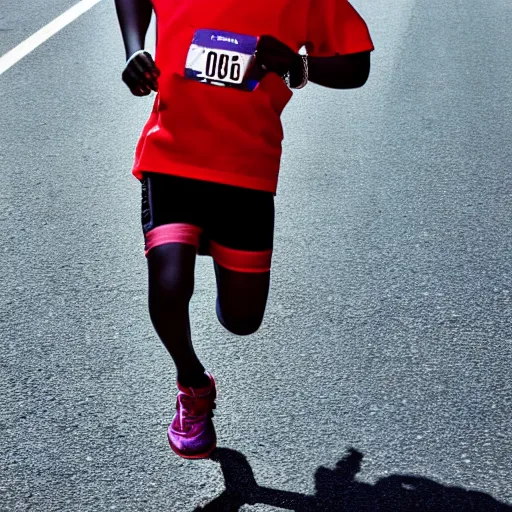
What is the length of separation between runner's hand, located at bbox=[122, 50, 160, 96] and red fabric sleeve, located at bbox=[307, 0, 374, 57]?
50 cm

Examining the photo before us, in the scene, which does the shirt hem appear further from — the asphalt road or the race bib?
the asphalt road

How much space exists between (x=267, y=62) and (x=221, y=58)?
0.44ft

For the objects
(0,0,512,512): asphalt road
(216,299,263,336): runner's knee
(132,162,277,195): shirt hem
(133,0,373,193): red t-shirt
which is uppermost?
(133,0,373,193): red t-shirt

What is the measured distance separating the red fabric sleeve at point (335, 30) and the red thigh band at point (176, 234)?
69cm

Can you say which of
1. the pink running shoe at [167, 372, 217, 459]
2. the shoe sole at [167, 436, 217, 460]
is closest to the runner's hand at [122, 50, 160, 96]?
the pink running shoe at [167, 372, 217, 459]

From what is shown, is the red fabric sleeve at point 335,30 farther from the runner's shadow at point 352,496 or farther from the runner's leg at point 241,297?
the runner's shadow at point 352,496

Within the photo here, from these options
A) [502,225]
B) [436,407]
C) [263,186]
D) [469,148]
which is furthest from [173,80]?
[469,148]

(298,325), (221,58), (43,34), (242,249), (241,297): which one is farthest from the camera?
(43,34)

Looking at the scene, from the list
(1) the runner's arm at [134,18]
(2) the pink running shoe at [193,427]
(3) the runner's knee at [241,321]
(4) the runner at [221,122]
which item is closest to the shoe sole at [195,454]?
(2) the pink running shoe at [193,427]

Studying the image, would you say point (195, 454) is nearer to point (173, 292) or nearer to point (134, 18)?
point (173, 292)

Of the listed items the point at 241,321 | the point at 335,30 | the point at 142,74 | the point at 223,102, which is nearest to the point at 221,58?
the point at 223,102

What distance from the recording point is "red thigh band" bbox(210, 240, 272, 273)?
133 inches

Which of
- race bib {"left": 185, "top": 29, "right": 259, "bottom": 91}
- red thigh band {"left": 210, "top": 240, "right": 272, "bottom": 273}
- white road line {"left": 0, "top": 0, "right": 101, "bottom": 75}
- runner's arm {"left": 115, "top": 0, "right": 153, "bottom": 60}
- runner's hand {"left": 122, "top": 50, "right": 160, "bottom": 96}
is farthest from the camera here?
white road line {"left": 0, "top": 0, "right": 101, "bottom": 75}

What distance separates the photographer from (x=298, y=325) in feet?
15.1
